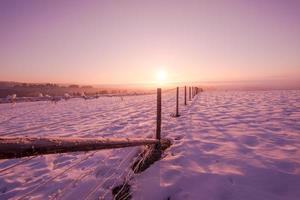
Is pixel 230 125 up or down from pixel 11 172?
up

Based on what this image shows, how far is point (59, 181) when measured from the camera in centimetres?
364

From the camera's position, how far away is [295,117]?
23.2 ft

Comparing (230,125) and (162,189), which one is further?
(230,125)

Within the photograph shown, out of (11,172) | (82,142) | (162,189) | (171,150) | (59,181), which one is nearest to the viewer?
(82,142)

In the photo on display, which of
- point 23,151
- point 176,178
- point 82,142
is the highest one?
point 23,151

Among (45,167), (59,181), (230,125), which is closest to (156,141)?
(59,181)

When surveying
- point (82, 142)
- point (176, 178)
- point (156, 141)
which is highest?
point (82, 142)

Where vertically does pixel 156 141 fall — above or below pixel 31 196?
above

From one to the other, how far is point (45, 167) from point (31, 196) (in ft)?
3.58

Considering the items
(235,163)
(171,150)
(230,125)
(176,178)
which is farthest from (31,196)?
(230,125)

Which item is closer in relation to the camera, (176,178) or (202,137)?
(176,178)

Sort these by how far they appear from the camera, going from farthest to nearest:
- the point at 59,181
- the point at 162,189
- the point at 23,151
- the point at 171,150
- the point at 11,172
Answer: the point at 171,150
the point at 11,172
the point at 59,181
the point at 162,189
the point at 23,151

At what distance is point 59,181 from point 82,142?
227 cm

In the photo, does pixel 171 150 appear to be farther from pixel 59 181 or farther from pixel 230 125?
pixel 230 125
